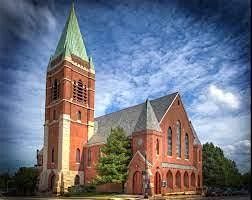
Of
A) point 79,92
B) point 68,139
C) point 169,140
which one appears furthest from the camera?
point 68,139

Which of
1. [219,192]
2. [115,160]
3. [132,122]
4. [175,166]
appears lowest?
[219,192]

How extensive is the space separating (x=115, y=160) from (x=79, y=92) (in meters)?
5.95

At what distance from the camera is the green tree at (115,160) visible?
65.6 feet

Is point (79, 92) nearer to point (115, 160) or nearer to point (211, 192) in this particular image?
point (115, 160)

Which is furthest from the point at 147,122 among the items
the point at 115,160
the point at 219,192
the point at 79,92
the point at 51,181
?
the point at 51,181

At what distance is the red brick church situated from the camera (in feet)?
65.3

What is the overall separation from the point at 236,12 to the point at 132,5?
1.56 m

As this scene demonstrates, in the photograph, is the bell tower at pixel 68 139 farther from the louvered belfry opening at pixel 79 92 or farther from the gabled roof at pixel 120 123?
the gabled roof at pixel 120 123

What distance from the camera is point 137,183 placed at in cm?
1984

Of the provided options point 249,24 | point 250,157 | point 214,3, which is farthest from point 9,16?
point 250,157

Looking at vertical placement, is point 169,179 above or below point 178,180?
above

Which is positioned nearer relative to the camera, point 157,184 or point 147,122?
point 157,184

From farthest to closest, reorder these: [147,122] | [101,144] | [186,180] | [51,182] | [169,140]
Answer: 1. [101,144]
2. [51,182]
3. [169,140]
4. [186,180]
5. [147,122]

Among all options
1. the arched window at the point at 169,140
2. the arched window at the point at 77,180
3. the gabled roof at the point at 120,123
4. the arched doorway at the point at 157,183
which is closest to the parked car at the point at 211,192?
the arched doorway at the point at 157,183
